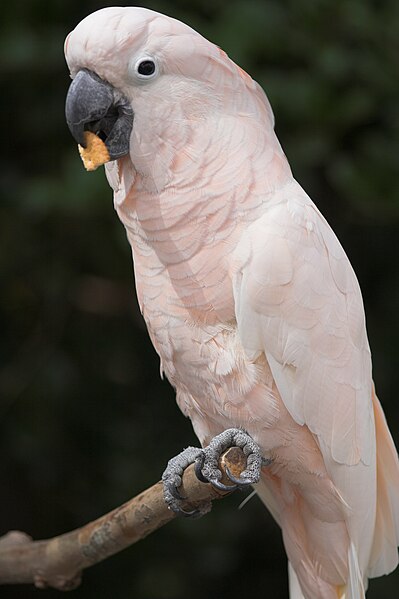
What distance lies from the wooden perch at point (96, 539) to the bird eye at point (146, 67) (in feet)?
1.72

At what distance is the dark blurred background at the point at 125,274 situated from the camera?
1.98 metres

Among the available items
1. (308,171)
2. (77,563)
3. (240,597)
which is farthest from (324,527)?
(240,597)

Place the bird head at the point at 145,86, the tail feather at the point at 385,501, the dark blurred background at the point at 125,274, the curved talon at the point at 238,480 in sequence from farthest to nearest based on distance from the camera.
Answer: the dark blurred background at the point at 125,274, the tail feather at the point at 385,501, the curved talon at the point at 238,480, the bird head at the point at 145,86

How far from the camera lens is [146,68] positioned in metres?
1.21

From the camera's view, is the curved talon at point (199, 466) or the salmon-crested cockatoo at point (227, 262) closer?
Answer: the salmon-crested cockatoo at point (227, 262)

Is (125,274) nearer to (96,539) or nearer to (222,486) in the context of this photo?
(96,539)

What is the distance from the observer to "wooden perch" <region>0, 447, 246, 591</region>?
1.37 m

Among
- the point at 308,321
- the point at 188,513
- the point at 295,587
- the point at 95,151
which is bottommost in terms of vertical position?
the point at 295,587

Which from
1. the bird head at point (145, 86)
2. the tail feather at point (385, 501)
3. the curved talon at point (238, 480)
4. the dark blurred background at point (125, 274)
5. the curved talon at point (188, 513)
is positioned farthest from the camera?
the dark blurred background at point (125, 274)

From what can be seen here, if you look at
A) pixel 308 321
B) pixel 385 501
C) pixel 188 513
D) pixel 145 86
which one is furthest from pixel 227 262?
pixel 385 501

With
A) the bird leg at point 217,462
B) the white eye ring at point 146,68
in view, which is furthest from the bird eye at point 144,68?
the bird leg at point 217,462

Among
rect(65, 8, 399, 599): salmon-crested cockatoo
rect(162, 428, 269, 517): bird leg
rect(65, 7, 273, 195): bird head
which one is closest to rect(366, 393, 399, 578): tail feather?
rect(65, 8, 399, 599): salmon-crested cockatoo

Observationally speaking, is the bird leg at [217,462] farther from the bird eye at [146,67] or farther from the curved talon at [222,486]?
the bird eye at [146,67]

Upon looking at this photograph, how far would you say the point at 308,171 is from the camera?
83.5 inches
